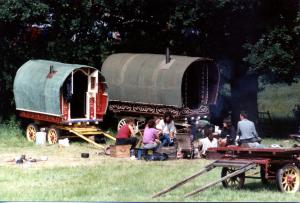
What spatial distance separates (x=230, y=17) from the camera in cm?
2888

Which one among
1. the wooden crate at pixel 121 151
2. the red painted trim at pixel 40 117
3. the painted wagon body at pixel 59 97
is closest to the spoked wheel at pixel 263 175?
the wooden crate at pixel 121 151

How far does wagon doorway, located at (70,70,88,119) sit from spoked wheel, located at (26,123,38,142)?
1737mm

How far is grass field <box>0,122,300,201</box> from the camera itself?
1445 cm

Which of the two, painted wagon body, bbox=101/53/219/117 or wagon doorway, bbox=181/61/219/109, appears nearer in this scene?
painted wagon body, bbox=101/53/219/117

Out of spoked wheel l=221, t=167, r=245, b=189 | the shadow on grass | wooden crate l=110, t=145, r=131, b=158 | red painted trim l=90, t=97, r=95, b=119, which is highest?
red painted trim l=90, t=97, r=95, b=119

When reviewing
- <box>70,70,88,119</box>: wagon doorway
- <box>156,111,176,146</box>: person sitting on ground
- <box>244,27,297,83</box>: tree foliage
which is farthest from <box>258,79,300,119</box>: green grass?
<box>156,111,176,146</box>: person sitting on ground

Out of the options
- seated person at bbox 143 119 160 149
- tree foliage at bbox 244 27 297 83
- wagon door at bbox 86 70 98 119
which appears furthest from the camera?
wagon door at bbox 86 70 98 119

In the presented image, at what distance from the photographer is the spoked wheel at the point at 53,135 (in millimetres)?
25578

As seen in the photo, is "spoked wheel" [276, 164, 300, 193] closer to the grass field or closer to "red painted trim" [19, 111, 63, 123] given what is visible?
the grass field

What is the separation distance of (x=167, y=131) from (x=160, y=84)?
15.3ft

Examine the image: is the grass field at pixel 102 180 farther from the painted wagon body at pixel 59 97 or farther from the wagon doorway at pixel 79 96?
the wagon doorway at pixel 79 96

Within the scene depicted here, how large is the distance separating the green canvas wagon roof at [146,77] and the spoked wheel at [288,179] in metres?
11.5

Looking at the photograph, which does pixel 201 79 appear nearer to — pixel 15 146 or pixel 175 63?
pixel 175 63

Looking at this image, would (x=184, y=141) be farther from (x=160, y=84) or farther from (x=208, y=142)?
(x=160, y=84)
